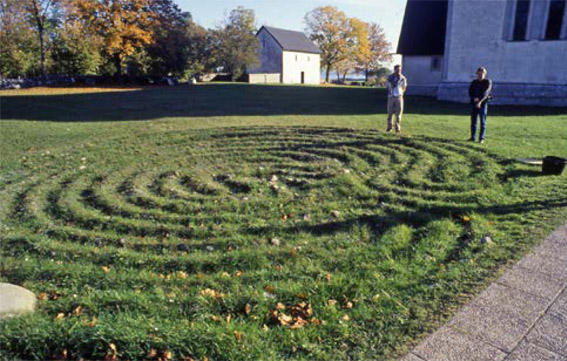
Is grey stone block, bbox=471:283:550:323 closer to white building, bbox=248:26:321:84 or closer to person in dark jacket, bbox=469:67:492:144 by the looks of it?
person in dark jacket, bbox=469:67:492:144

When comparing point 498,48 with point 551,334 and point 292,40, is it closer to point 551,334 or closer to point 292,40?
point 551,334

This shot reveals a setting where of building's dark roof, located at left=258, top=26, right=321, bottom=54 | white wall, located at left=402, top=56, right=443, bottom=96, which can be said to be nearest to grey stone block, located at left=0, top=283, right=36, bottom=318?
white wall, located at left=402, top=56, right=443, bottom=96

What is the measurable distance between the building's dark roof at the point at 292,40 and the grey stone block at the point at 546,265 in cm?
5316

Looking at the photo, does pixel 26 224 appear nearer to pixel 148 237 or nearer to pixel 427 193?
pixel 148 237

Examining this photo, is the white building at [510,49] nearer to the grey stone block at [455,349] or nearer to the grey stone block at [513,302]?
the grey stone block at [513,302]

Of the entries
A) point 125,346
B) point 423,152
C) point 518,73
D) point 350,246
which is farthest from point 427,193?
point 518,73

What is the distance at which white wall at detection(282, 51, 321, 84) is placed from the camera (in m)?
55.3

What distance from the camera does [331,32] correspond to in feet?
220

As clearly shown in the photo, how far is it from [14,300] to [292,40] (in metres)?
58.7

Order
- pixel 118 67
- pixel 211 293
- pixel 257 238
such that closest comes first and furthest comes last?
pixel 211 293 → pixel 257 238 → pixel 118 67

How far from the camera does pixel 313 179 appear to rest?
283 inches

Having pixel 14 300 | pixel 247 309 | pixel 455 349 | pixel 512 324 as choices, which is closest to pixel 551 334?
pixel 512 324

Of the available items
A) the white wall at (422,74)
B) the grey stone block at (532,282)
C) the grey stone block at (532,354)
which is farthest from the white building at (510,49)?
the grey stone block at (532,354)

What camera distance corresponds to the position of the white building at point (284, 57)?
5462cm
